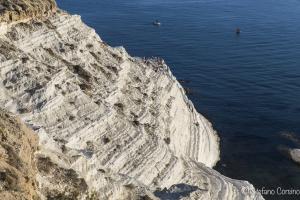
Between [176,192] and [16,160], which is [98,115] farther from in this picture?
[16,160]

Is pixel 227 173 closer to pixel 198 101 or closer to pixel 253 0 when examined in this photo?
pixel 198 101

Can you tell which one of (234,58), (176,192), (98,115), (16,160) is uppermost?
(16,160)

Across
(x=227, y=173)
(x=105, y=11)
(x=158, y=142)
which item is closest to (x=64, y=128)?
(x=158, y=142)

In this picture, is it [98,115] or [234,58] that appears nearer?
[98,115]

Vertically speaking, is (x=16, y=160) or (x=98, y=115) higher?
(x=16, y=160)

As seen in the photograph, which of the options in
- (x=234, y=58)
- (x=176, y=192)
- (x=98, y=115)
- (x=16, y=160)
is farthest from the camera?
(x=234, y=58)

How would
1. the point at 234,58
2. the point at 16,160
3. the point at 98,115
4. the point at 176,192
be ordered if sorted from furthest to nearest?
the point at 234,58 < the point at 98,115 < the point at 176,192 < the point at 16,160

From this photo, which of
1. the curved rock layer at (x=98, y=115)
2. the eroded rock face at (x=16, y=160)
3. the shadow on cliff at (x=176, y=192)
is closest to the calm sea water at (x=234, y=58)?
the curved rock layer at (x=98, y=115)

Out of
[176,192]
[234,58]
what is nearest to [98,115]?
[176,192]
